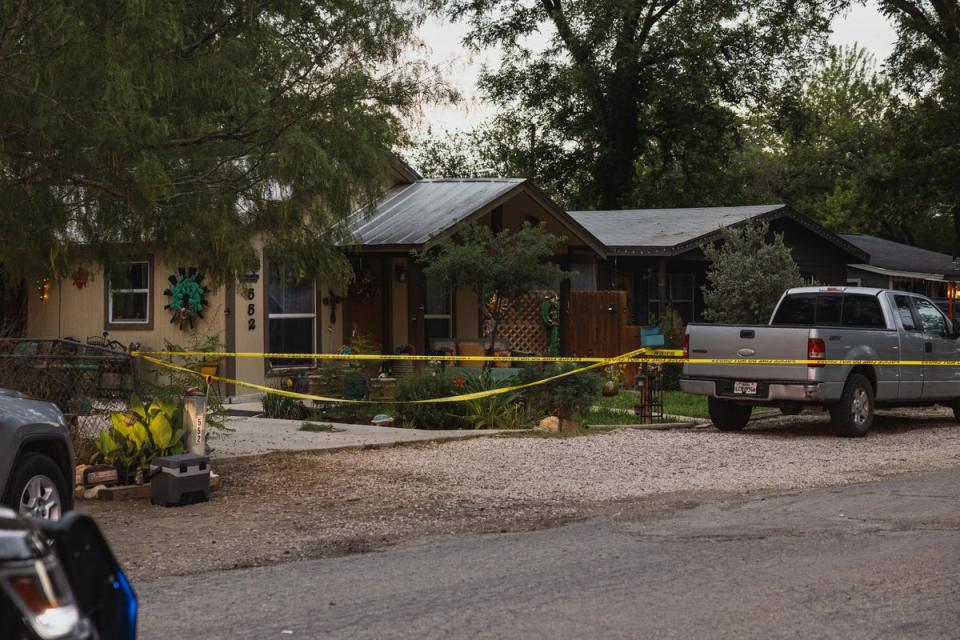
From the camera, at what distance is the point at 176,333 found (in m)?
19.7

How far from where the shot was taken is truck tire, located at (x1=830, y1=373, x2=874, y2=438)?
15.5 meters

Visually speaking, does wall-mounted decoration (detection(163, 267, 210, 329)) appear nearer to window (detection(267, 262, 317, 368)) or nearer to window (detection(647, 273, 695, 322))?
window (detection(267, 262, 317, 368))

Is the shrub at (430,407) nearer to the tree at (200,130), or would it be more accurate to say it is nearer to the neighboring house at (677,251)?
the tree at (200,130)

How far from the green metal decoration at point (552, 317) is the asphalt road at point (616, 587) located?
14963 mm

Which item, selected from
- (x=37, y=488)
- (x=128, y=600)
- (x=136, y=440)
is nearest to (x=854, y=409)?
(x=136, y=440)

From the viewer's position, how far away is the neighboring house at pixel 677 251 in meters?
26.5

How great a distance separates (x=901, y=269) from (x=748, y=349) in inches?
793

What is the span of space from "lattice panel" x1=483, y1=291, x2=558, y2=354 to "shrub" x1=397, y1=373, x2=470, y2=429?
8.02m

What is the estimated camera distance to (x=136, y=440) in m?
10.7

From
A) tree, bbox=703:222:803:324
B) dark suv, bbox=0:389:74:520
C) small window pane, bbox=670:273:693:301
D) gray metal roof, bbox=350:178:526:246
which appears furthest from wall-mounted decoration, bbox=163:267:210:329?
small window pane, bbox=670:273:693:301

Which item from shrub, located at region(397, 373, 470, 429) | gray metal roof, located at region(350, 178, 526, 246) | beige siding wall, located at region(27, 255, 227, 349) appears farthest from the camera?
gray metal roof, located at region(350, 178, 526, 246)

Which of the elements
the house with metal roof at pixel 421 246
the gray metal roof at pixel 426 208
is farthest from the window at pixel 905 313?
the gray metal roof at pixel 426 208

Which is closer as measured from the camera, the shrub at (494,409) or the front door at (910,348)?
the shrub at (494,409)

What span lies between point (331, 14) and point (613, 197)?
116 ft
